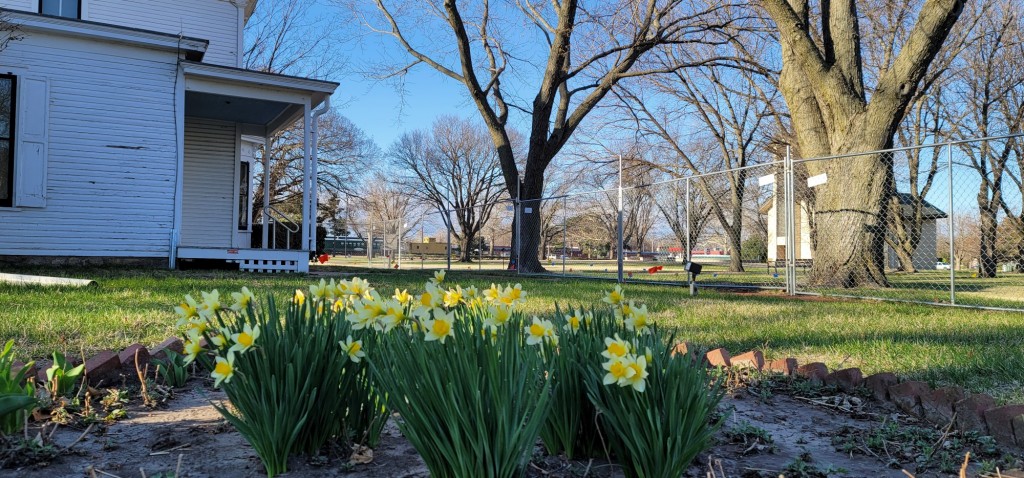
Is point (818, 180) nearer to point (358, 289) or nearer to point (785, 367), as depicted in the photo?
point (785, 367)

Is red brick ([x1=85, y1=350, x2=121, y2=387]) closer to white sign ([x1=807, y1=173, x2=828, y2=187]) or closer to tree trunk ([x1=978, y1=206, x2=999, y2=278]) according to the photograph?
white sign ([x1=807, y1=173, x2=828, y2=187])

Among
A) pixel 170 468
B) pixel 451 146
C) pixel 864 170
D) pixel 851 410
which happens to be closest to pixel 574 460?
pixel 170 468

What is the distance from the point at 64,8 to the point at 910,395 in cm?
1526

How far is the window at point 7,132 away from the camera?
377 inches

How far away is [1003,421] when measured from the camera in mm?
2090

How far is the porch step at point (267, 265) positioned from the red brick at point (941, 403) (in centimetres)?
1043

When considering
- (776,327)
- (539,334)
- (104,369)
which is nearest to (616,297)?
(539,334)

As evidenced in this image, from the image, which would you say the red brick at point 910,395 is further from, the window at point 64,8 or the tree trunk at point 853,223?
the window at point 64,8

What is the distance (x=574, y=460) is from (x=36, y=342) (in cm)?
321

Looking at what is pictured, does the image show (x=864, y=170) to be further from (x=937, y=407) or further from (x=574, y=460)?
(x=574, y=460)

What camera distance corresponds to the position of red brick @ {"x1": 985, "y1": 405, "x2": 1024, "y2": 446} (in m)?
2.06

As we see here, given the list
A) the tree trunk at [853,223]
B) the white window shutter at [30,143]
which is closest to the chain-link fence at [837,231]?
the tree trunk at [853,223]

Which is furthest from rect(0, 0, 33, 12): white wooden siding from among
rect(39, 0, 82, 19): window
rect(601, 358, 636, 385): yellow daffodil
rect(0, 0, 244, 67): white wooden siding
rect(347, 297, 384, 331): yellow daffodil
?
rect(601, 358, 636, 385): yellow daffodil

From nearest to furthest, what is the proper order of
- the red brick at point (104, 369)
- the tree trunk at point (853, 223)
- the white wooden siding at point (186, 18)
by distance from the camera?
the red brick at point (104, 369), the tree trunk at point (853, 223), the white wooden siding at point (186, 18)
